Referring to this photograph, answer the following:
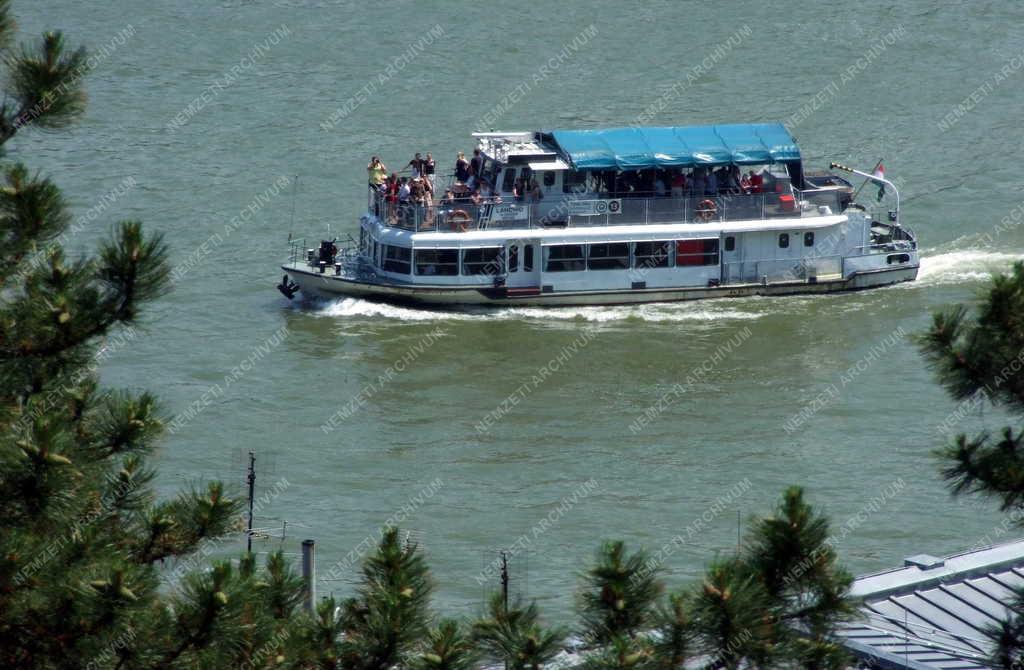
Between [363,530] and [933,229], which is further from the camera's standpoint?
[933,229]

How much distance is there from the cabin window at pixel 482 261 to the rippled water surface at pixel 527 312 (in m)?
0.95

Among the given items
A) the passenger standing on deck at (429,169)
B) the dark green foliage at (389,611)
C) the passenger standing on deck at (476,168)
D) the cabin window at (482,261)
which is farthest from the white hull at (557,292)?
the dark green foliage at (389,611)

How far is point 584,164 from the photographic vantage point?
138ft

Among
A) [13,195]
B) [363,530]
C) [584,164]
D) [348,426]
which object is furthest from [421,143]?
[13,195]

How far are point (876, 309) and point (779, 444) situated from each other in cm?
991

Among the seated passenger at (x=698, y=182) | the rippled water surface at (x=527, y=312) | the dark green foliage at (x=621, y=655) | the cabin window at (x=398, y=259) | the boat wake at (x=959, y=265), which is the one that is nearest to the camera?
the dark green foliage at (x=621, y=655)

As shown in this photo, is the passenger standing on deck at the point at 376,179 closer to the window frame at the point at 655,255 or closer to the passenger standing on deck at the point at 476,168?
the passenger standing on deck at the point at 476,168

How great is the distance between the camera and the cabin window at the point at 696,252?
4294 cm

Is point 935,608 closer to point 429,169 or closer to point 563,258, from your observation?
point 563,258

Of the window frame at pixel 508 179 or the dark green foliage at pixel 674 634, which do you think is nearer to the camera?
the dark green foliage at pixel 674 634

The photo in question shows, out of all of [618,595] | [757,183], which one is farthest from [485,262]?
[618,595]

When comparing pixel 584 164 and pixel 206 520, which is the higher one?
pixel 584 164

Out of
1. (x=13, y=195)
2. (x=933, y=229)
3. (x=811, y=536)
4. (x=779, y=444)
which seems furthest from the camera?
(x=933, y=229)

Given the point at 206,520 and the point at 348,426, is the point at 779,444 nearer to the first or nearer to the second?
the point at 348,426
